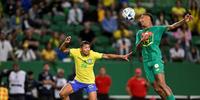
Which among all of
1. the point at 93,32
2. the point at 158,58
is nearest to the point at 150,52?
the point at 158,58

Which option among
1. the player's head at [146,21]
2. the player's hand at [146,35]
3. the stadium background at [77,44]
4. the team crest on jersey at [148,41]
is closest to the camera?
the player's hand at [146,35]

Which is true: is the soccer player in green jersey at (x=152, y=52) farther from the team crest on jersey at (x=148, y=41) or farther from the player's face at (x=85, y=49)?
the player's face at (x=85, y=49)

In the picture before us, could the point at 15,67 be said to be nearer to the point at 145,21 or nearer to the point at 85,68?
the point at 85,68

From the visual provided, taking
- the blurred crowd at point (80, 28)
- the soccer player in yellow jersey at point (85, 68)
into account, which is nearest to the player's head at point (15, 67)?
the blurred crowd at point (80, 28)

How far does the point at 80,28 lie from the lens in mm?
29047

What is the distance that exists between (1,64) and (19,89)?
176cm

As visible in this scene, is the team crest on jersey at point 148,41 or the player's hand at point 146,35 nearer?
the player's hand at point 146,35

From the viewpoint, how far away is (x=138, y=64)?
2817 centimetres

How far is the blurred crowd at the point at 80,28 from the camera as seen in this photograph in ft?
90.7

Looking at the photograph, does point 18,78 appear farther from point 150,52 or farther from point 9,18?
point 150,52

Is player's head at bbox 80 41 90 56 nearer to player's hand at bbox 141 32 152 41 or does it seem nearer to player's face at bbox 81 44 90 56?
player's face at bbox 81 44 90 56

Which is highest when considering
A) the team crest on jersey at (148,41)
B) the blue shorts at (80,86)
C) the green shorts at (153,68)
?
the team crest on jersey at (148,41)

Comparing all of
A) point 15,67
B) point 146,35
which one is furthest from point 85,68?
point 15,67

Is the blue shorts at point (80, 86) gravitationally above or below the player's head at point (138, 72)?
above
